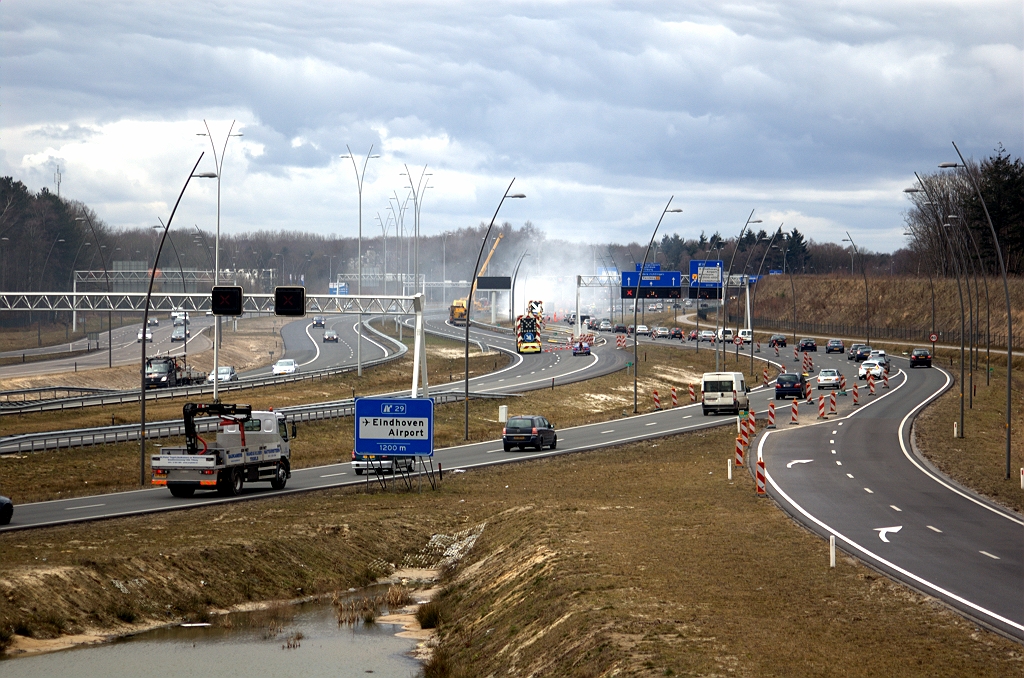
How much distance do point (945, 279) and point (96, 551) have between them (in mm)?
141676

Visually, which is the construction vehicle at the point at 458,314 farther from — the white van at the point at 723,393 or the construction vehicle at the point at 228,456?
the construction vehicle at the point at 228,456

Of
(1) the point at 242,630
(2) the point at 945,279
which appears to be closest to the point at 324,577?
(1) the point at 242,630

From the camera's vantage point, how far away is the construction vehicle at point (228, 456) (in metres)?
35.7

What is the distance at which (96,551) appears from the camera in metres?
25.7

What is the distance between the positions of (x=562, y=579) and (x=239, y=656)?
6823mm

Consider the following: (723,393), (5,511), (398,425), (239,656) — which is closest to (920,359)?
(723,393)

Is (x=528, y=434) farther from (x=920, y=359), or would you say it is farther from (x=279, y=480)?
(x=920, y=359)

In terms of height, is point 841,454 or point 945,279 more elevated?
point 945,279

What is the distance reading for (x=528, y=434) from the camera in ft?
166

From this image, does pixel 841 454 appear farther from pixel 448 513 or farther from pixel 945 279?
pixel 945 279

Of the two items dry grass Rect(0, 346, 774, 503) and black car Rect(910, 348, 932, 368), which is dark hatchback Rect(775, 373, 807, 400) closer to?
dry grass Rect(0, 346, 774, 503)

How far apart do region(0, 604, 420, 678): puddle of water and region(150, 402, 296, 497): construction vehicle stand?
447 inches

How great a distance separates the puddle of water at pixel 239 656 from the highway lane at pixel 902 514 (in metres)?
Answer: 10.5

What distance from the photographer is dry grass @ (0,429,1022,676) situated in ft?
53.9
